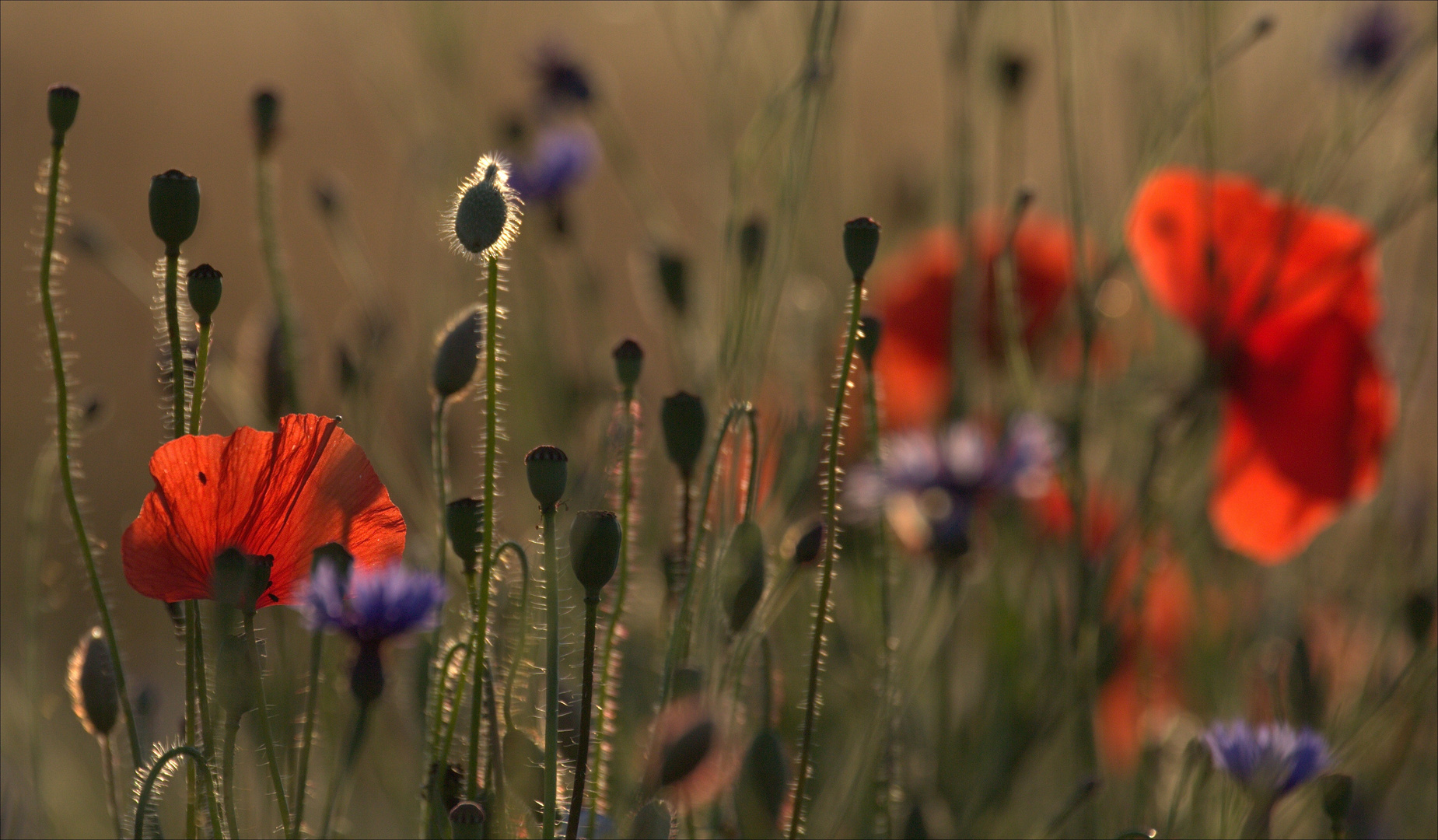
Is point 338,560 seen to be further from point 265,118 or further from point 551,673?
point 265,118

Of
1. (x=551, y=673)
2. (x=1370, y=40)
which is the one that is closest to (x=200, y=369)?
(x=551, y=673)

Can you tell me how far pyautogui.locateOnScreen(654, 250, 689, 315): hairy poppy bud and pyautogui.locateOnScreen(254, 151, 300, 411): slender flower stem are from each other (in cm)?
18

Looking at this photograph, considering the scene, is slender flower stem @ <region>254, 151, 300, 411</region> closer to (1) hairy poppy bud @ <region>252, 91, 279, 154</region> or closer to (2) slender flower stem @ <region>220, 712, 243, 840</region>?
(1) hairy poppy bud @ <region>252, 91, 279, 154</region>

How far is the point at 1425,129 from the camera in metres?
0.74

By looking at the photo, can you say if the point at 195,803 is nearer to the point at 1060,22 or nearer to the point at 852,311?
the point at 852,311

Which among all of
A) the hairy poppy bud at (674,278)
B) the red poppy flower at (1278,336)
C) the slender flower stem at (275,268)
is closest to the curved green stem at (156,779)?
the slender flower stem at (275,268)

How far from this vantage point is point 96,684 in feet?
1.31

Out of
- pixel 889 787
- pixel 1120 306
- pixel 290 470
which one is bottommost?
pixel 889 787

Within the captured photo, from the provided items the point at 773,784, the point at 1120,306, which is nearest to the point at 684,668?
the point at 773,784

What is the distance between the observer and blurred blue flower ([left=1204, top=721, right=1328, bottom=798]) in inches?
16.6

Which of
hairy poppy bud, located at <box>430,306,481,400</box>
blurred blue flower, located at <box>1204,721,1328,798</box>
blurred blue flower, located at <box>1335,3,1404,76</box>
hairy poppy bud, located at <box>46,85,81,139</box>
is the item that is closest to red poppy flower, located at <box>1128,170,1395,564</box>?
blurred blue flower, located at <box>1335,3,1404,76</box>

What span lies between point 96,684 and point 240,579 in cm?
8

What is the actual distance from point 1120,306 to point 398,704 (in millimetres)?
A: 669

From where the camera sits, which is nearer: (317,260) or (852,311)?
(852,311)
